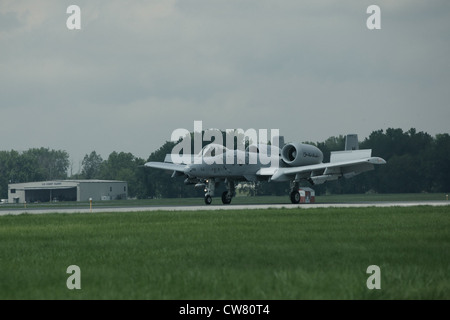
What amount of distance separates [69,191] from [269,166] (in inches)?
3574

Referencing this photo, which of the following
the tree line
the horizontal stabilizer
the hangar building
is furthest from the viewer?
the hangar building

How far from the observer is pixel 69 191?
13912 centimetres

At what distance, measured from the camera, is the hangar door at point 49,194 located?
455 feet

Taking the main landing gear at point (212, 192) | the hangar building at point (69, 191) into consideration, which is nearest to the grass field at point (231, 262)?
the main landing gear at point (212, 192)

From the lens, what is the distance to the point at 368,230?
21.4 meters

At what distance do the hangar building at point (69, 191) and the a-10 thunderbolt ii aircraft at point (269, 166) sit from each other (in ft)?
258

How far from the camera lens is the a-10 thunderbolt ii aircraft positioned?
51.4 meters

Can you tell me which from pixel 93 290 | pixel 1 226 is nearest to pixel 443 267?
pixel 93 290

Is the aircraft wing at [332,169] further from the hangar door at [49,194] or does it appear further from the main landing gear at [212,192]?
the hangar door at [49,194]

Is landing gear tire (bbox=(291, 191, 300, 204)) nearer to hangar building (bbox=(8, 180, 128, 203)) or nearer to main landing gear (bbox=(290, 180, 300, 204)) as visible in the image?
main landing gear (bbox=(290, 180, 300, 204))

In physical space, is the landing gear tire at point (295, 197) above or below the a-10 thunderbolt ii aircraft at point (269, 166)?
below

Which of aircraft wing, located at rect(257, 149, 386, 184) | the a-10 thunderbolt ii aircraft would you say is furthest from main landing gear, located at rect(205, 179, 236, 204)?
aircraft wing, located at rect(257, 149, 386, 184)

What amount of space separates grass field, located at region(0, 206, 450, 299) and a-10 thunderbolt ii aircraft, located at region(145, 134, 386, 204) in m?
28.1

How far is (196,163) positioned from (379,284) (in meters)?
40.8
